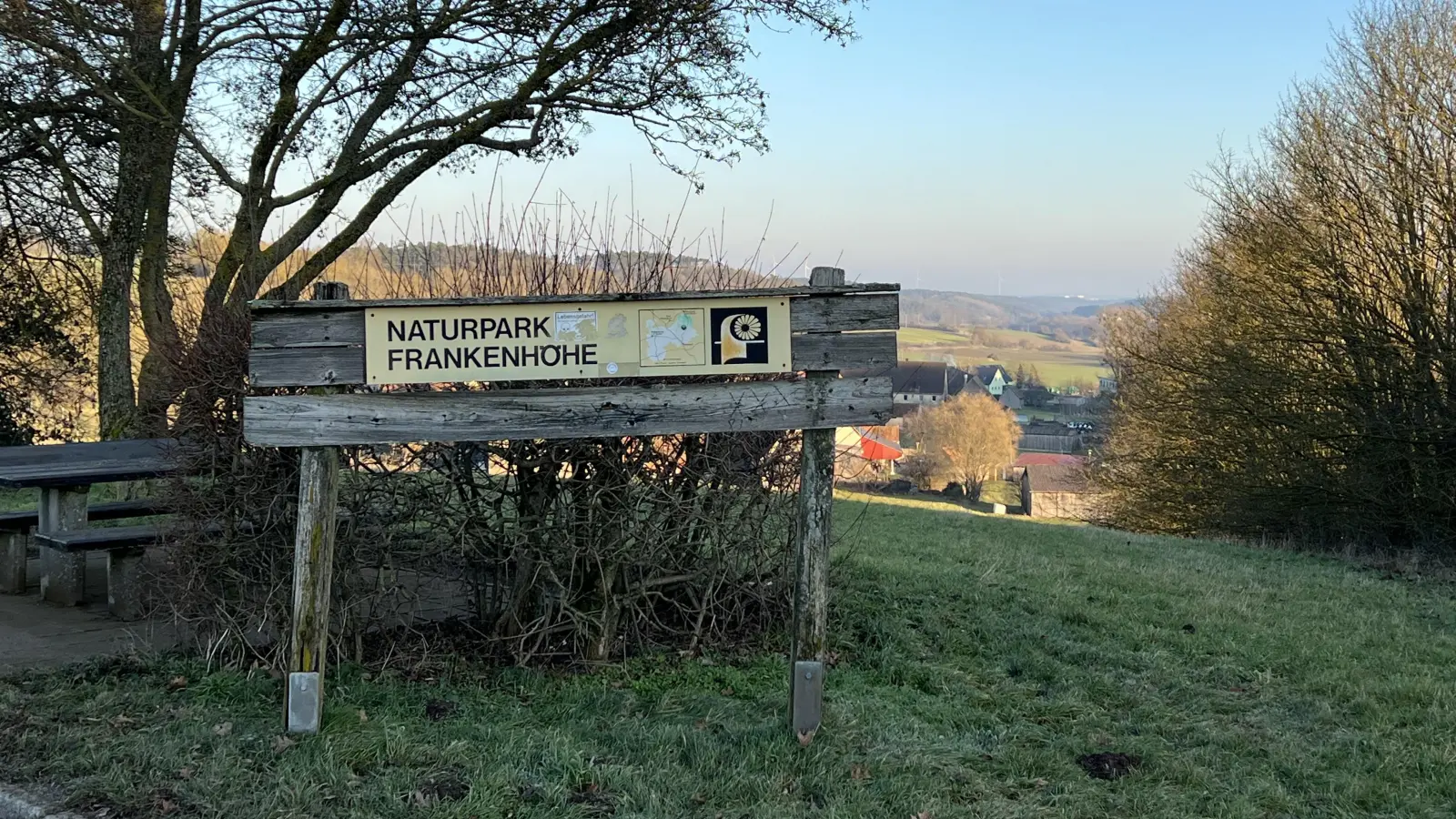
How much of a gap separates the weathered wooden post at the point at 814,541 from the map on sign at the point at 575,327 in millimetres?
1000

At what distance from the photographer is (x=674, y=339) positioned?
4.57 meters

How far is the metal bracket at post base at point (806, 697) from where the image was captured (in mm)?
4547

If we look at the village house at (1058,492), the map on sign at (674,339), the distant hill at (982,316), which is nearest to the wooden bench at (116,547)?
the map on sign at (674,339)

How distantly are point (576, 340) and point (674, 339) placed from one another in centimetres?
43

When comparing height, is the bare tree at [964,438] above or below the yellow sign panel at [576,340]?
below

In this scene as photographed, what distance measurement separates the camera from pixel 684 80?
13164 millimetres

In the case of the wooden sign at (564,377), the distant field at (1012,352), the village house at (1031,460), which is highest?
the distant field at (1012,352)

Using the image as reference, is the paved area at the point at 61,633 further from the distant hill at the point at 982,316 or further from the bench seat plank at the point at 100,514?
the distant hill at the point at 982,316

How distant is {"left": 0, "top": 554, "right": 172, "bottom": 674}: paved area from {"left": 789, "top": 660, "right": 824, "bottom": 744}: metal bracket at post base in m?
3.43

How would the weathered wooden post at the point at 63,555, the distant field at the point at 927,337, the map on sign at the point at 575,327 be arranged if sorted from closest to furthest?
the map on sign at the point at 575,327 < the weathered wooden post at the point at 63,555 < the distant field at the point at 927,337

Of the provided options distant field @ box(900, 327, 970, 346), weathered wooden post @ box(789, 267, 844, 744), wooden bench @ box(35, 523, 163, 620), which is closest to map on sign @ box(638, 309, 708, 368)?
weathered wooden post @ box(789, 267, 844, 744)

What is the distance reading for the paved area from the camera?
535 cm

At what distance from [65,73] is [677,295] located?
926 centimetres

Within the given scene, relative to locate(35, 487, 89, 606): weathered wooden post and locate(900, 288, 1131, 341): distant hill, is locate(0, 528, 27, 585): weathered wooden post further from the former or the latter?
locate(900, 288, 1131, 341): distant hill
